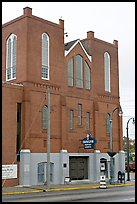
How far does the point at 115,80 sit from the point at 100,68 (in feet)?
10.3

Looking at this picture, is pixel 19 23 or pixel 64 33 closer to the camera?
pixel 19 23

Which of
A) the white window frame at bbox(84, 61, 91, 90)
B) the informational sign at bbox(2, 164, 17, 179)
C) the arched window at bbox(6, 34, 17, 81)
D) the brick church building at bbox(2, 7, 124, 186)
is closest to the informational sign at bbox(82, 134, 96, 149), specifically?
the brick church building at bbox(2, 7, 124, 186)

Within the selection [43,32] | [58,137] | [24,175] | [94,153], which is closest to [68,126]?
[58,137]

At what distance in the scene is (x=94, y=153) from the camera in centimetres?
3938

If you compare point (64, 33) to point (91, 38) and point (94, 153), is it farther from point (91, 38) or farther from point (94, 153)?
point (94, 153)

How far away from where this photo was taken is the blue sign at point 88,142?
3588cm

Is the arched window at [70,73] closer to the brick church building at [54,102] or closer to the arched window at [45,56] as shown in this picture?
the brick church building at [54,102]

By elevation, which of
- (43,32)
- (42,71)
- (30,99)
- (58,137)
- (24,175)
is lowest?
(24,175)

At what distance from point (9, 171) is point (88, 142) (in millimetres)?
8590

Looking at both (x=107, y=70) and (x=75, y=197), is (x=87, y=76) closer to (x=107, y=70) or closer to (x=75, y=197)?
(x=107, y=70)

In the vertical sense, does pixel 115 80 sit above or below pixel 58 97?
above

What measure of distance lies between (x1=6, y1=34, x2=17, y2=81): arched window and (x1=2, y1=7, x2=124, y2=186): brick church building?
0.10 metres

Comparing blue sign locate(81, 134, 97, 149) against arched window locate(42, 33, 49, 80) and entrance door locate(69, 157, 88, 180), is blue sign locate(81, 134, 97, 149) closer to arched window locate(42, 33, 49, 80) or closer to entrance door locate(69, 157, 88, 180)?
entrance door locate(69, 157, 88, 180)

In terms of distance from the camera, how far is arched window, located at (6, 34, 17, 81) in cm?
3612
